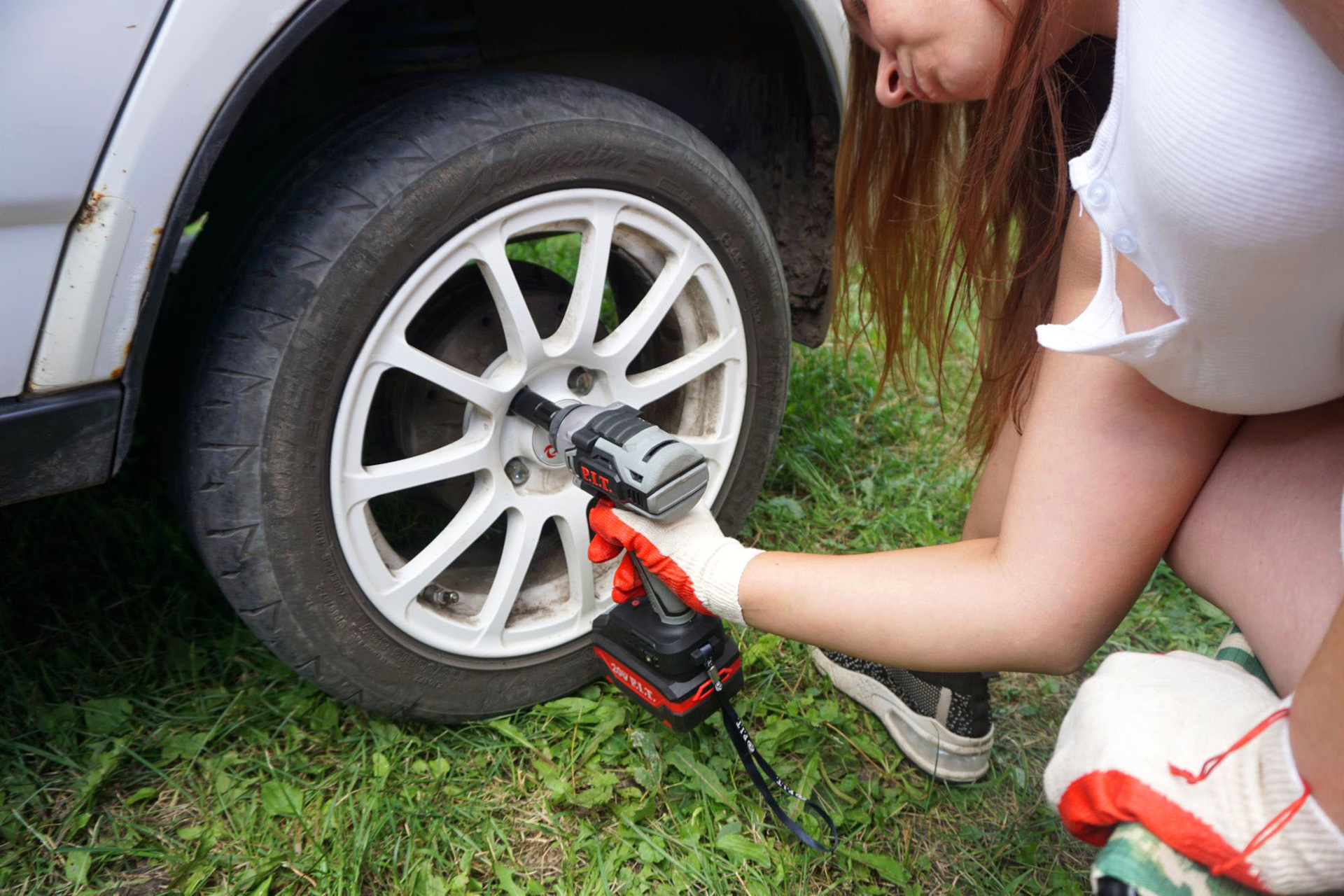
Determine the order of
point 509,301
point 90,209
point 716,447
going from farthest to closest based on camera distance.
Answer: point 716,447
point 509,301
point 90,209

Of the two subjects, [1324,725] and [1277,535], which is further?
[1277,535]

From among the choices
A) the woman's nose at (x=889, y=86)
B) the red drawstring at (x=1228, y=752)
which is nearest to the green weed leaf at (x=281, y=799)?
the red drawstring at (x=1228, y=752)

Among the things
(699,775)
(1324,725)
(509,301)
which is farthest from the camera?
(699,775)

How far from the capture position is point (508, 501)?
1585 millimetres

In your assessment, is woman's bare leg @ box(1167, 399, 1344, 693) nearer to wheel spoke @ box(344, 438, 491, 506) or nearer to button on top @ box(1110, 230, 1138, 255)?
button on top @ box(1110, 230, 1138, 255)

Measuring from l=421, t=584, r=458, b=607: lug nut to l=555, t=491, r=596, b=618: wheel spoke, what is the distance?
205mm

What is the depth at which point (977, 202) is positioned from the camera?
4.09 feet

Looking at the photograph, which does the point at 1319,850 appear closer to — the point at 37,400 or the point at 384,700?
the point at 384,700

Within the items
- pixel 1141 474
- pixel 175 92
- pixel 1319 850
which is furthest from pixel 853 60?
pixel 1319 850

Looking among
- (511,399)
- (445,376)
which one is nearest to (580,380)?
(511,399)

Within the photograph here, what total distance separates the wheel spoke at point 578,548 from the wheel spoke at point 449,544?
14 centimetres

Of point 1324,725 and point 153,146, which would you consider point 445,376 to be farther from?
point 1324,725

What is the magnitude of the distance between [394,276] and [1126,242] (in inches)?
36.1

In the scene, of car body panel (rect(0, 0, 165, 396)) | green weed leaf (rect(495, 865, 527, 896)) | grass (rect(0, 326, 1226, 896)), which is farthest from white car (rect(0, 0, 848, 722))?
green weed leaf (rect(495, 865, 527, 896))
